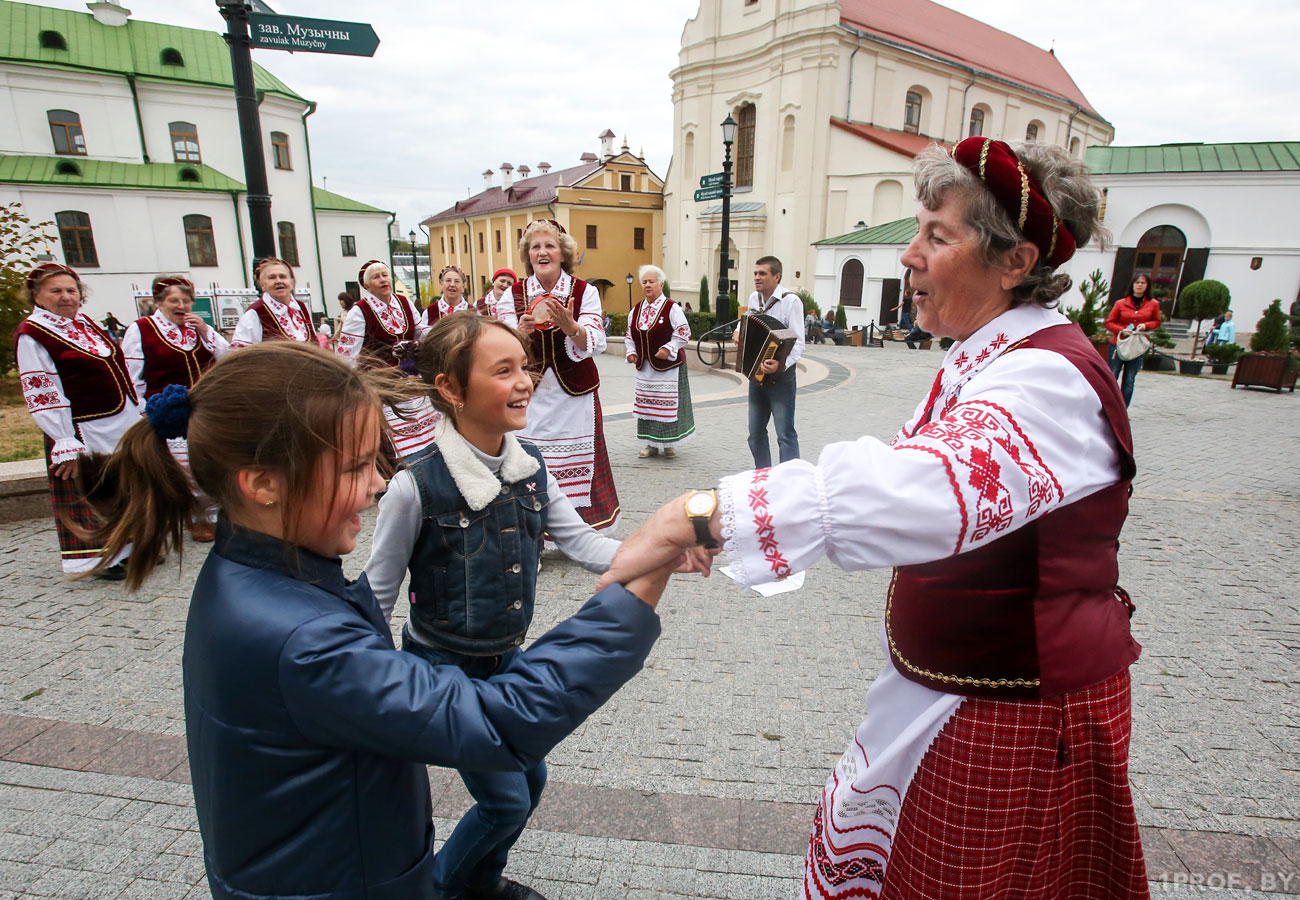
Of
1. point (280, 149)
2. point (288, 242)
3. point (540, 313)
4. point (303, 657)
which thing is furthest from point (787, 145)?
point (303, 657)

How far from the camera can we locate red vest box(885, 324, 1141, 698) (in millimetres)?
1201

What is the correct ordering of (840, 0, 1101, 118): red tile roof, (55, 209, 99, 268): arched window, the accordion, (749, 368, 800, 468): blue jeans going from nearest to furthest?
the accordion → (749, 368, 800, 468): blue jeans → (55, 209, 99, 268): arched window → (840, 0, 1101, 118): red tile roof

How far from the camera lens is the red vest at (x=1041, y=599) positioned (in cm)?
120

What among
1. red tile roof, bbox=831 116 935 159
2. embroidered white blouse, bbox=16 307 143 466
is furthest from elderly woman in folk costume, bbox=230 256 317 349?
red tile roof, bbox=831 116 935 159

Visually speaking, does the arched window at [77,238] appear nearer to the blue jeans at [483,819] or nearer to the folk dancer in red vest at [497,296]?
the folk dancer in red vest at [497,296]

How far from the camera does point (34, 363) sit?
13.6ft

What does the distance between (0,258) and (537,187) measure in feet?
146

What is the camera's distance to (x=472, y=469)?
187 cm

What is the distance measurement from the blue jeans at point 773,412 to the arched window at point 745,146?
101 feet

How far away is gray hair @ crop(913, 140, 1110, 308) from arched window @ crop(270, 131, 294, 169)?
120ft

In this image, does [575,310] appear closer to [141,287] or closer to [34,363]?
[34,363]

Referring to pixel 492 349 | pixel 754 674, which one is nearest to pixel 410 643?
pixel 492 349

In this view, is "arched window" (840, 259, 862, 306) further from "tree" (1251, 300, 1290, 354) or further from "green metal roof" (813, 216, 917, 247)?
"tree" (1251, 300, 1290, 354)

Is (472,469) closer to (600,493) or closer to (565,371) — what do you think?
(565,371)
